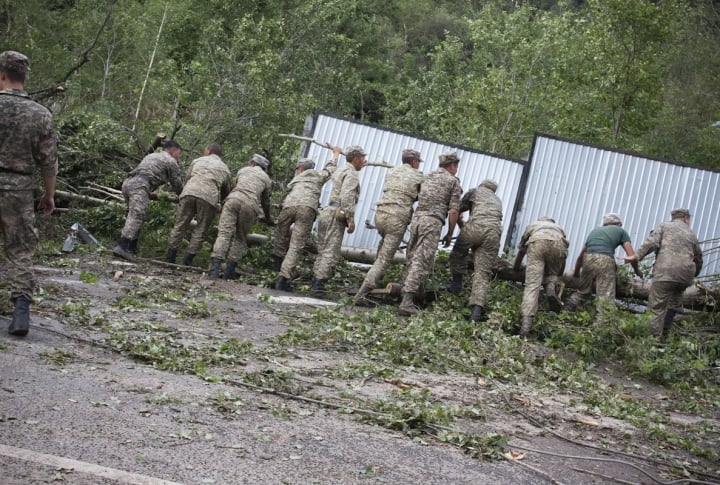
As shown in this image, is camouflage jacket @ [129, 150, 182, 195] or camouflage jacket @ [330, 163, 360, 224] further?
camouflage jacket @ [129, 150, 182, 195]

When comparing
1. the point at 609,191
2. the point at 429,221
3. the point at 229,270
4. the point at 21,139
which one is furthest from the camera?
the point at 609,191

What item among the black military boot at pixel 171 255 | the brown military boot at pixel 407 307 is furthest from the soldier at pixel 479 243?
the black military boot at pixel 171 255

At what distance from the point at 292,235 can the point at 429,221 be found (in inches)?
88.9

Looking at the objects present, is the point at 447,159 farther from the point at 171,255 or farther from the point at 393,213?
the point at 171,255

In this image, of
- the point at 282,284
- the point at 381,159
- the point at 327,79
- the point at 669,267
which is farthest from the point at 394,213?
the point at 327,79

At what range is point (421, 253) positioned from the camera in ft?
37.4

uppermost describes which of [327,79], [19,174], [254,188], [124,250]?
[327,79]

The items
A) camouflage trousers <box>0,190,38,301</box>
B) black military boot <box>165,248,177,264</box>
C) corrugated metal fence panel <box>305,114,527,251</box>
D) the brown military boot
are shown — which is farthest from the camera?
corrugated metal fence panel <box>305,114,527,251</box>

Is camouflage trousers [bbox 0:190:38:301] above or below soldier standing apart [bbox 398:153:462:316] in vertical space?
below

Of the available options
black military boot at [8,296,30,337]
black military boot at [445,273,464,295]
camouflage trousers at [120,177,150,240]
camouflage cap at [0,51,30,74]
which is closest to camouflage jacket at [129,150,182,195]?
camouflage trousers at [120,177,150,240]

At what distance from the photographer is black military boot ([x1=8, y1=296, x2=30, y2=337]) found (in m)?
6.46

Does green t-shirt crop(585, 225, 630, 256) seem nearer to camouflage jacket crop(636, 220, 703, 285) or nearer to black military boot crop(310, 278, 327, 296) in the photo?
camouflage jacket crop(636, 220, 703, 285)

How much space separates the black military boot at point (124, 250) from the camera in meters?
12.4

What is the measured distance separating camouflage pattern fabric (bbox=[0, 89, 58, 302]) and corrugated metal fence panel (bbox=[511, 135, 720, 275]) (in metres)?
9.16
